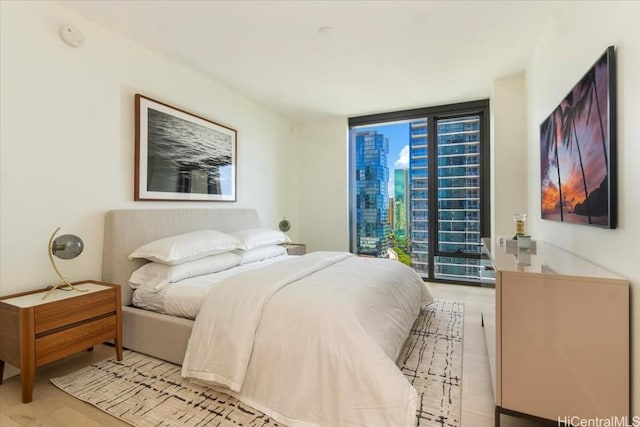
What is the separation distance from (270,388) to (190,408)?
1.51ft

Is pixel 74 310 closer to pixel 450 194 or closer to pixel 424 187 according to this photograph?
pixel 424 187

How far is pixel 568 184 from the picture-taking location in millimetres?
1825

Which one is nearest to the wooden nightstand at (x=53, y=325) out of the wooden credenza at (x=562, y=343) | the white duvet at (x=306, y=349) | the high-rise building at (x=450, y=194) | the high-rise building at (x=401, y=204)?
the white duvet at (x=306, y=349)

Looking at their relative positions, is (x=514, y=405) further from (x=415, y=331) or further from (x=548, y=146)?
(x=548, y=146)

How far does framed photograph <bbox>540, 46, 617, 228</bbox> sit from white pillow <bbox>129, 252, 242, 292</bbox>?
101 inches

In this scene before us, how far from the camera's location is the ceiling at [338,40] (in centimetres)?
221

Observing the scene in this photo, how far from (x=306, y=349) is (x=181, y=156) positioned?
239 cm

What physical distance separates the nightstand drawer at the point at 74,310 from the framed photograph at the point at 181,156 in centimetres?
98

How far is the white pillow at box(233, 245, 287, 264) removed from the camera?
9.99ft

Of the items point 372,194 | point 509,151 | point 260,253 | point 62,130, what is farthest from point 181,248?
point 509,151

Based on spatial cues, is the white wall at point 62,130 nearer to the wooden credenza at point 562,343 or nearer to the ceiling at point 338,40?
the ceiling at point 338,40

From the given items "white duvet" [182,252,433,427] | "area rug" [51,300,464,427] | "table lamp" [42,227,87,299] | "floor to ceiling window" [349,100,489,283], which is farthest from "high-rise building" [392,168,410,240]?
"table lamp" [42,227,87,299]

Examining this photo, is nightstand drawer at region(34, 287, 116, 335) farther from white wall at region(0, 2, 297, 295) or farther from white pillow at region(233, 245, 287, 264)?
white pillow at region(233, 245, 287, 264)

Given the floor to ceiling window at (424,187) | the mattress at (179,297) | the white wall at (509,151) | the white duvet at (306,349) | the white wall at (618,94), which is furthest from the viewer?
the floor to ceiling window at (424,187)
